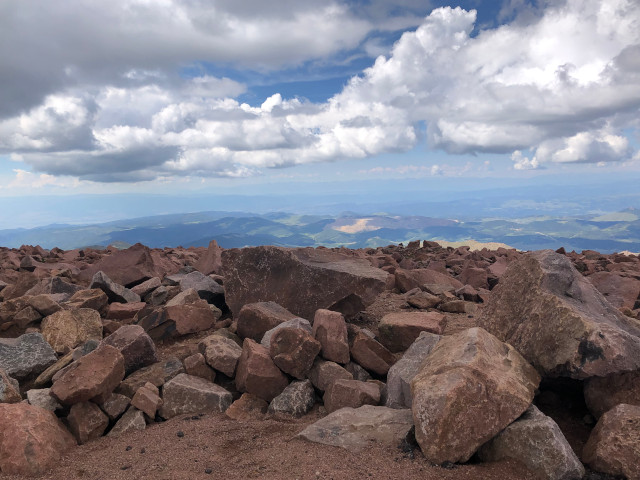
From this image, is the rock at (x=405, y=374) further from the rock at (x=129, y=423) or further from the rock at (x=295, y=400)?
the rock at (x=129, y=423)

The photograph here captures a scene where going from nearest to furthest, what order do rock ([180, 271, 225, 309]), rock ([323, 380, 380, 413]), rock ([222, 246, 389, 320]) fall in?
rock ([323, 380, 380, 413]) → rock ([222, 246, 389, 320]) → rock ([180, 271, 225, 309])

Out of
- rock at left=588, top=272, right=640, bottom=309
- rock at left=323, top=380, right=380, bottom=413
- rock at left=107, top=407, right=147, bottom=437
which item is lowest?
rock at left=588, top=272, right=640, bottom=309

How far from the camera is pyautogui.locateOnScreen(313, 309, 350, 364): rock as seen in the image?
6.82 m

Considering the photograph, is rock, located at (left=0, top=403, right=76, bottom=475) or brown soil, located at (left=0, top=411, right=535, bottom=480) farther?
rock, located at (left=0, top=403, right=76, bottom=475)

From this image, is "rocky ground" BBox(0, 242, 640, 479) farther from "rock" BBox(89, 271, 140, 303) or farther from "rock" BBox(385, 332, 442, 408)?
"rock" BBox(89, 271, 140, 303)

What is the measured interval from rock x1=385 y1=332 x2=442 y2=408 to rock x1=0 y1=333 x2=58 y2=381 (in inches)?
222

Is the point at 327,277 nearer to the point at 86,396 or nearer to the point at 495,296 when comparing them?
the point at 495,296

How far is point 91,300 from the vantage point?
943 centimetres

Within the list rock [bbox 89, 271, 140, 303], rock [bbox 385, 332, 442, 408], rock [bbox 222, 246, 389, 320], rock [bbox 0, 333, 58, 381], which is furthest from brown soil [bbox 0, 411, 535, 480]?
rock [bbox 89, 271, 140, 303]

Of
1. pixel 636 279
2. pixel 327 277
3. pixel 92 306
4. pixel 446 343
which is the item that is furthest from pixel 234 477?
pixel 636 279

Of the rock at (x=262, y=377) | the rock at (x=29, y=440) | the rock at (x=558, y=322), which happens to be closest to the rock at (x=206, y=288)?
the rock at (x=262, y=377)

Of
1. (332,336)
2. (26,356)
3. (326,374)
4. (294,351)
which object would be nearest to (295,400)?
(326,374)

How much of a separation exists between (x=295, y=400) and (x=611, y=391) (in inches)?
155

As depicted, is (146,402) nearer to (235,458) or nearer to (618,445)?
(235,458)
